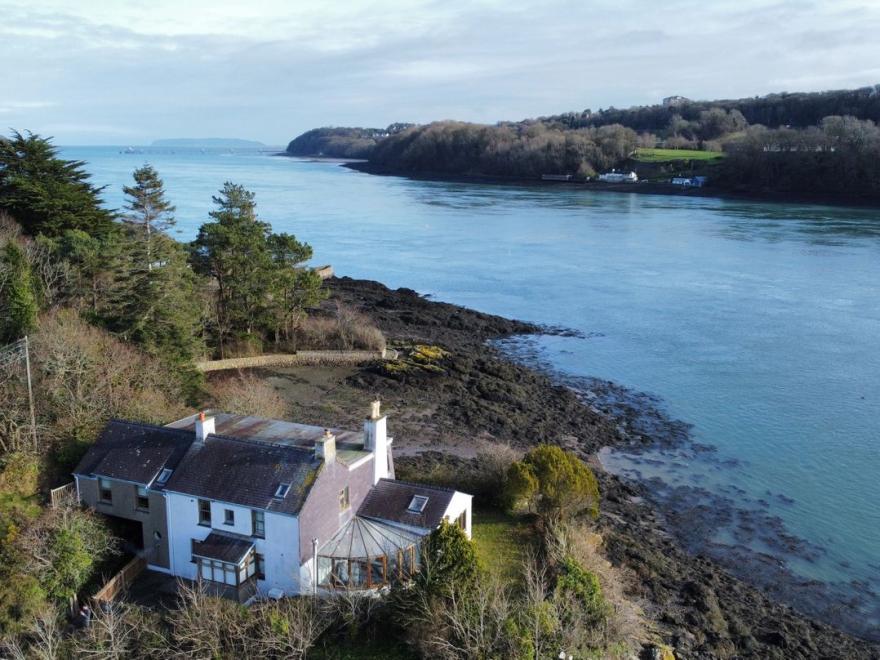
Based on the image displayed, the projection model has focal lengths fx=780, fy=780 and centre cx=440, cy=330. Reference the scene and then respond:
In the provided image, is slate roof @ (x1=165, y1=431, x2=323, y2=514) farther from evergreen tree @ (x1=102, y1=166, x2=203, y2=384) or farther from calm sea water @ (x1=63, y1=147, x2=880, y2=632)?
calm sea water @ (x1=63, y1=147, x2=880, y2=632)

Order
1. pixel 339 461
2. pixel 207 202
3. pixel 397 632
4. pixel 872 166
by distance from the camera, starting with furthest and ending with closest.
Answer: pixel 207 202
pixel 872 166
pixel 339 461
pixel 397 632

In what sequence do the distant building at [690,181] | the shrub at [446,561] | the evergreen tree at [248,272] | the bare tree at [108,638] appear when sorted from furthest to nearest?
the distant building at [690,181], the evergreen tree at [248,272], the shrub at [446,561], the bare tree at [108,638]

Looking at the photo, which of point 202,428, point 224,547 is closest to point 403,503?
point 224,547

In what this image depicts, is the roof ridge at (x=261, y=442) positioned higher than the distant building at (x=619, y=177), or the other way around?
the distant building at (x=619, y=177)

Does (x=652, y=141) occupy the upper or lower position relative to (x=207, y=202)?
upper

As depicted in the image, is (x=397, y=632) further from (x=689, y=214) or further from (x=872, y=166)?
(x=872, y=166)

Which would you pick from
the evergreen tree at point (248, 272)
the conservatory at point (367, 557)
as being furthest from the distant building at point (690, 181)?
the conservatory at point (367, 557)

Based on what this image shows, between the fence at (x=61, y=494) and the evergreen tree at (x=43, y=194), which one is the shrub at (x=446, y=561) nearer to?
the fence at (x=61, y=494)

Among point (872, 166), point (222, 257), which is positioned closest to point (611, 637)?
point (222, 257)
